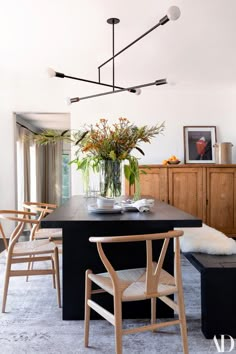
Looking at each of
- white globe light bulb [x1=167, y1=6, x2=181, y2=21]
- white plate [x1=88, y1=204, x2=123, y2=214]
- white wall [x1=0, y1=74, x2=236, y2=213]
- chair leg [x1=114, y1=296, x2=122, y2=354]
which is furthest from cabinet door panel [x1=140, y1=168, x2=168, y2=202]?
chair leg [x1=114, y1=296, x2=122, y2=354]

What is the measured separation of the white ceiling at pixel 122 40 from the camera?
2.78 meters

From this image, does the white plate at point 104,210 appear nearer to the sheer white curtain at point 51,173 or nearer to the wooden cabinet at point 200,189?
the wooden cabinet at point 200,189

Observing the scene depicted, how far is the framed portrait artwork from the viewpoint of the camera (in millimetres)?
5211

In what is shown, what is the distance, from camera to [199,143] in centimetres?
523

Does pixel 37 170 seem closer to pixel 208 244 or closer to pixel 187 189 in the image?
pixel 187 189

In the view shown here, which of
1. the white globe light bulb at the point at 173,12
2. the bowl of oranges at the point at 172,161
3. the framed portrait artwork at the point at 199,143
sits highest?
the white globe light bulb at the point at 173,12

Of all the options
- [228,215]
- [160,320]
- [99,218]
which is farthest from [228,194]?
[99,218]

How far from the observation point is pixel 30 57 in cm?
394

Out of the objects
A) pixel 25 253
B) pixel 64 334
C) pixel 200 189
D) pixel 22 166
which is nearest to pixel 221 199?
pixel 200 189

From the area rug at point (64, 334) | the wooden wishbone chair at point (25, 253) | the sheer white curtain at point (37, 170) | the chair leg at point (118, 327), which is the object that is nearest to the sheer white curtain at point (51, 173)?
the sheer white curtain at point (37, 170)

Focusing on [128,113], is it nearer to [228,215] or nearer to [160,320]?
[228,215]

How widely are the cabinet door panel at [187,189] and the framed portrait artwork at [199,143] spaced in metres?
0.54

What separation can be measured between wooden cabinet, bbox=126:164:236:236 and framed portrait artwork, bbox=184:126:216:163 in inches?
19.4

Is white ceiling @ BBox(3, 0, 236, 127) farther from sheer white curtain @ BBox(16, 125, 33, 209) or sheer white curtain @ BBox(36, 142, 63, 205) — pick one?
sheer white curtain @ BBox(36, 142, 63, 205)
